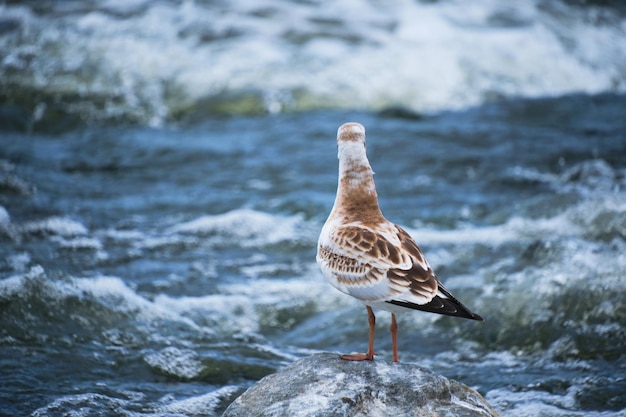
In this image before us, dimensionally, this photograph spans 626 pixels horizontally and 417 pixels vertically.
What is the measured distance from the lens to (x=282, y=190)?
10.7 m

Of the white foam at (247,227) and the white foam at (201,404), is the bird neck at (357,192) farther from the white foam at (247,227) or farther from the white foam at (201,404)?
the white foam at (247,227)

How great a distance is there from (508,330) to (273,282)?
7.90 feet

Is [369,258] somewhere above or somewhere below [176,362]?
above

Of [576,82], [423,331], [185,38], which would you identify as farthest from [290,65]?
[423,331]

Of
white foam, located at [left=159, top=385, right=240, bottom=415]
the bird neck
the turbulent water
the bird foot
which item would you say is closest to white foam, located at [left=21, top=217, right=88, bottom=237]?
the turbulent water

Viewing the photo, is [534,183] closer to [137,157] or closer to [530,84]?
[530,84]

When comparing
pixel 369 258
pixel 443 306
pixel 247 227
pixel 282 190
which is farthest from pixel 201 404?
pixel 282 190

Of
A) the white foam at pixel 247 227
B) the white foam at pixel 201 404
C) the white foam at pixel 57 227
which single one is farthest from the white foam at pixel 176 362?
the white foam at pixel 57 227

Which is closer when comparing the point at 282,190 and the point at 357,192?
the point at 357,192

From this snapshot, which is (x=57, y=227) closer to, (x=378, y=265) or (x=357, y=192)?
(x=357, y=192)

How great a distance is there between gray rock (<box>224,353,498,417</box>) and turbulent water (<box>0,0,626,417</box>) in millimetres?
1174

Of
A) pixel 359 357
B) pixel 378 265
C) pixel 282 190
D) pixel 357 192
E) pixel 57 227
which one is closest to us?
pixel 378 265

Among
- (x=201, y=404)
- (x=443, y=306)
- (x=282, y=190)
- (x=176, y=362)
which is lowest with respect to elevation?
(x=282, y=190)

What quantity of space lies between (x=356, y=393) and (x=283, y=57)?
34.7 feet
